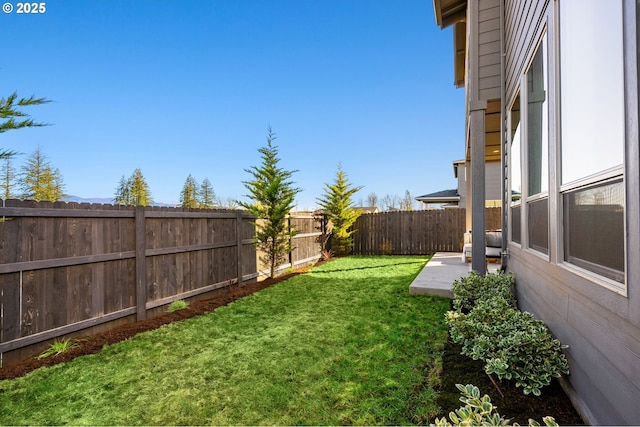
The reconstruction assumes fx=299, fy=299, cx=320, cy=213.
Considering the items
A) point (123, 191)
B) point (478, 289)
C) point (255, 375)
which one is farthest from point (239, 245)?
point (123, 191)

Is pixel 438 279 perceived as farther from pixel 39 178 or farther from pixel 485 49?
pixel 39 178

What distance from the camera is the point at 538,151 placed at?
8.92ft

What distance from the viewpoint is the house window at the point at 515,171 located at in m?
3.47

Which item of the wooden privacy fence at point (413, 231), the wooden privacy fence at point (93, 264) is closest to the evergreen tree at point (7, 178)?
the wooden privacy fence at point (93, 264)

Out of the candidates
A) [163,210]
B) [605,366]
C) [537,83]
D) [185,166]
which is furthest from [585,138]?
[185,166]

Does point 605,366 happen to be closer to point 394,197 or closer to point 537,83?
point 537,83

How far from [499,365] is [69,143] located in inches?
718

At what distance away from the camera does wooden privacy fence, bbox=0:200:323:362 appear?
107 inches

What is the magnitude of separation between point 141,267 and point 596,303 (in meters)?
4.33

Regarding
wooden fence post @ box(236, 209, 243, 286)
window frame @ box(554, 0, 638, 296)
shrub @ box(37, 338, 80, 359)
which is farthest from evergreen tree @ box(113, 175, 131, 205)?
window frame @ box(554, 0, 638, 296)

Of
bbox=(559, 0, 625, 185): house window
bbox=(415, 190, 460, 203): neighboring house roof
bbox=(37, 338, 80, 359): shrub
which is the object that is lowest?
bbox=(37, 338, 80, 359): shrub

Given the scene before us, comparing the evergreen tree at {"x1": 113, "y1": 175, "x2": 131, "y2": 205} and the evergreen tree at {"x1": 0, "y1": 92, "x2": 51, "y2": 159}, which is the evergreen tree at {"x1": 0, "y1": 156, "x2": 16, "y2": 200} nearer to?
the evergreen tree at {"x1": 0, "y1": 92, "x2": 51, "y2": 159}

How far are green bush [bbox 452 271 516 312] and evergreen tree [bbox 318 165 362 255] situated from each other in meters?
6.79

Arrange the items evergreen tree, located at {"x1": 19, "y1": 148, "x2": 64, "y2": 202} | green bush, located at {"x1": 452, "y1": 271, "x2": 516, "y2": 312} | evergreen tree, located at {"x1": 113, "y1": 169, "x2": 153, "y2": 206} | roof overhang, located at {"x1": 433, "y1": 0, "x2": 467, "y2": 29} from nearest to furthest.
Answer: green bush, located at {"x1": 452, "y1": 271, "x2": 516, "y2": 312} < roof overhang, located at {"x1": 433, "y1": 0, "x2": 467, "y2": 29} < evergreen tree, located at {"x1": 19, "y1": 148, "x2": 64, "y2": 202} < evergreen tree, located at {"x1": 113, "y1": 169, "x2": 153, "y2": 206}
